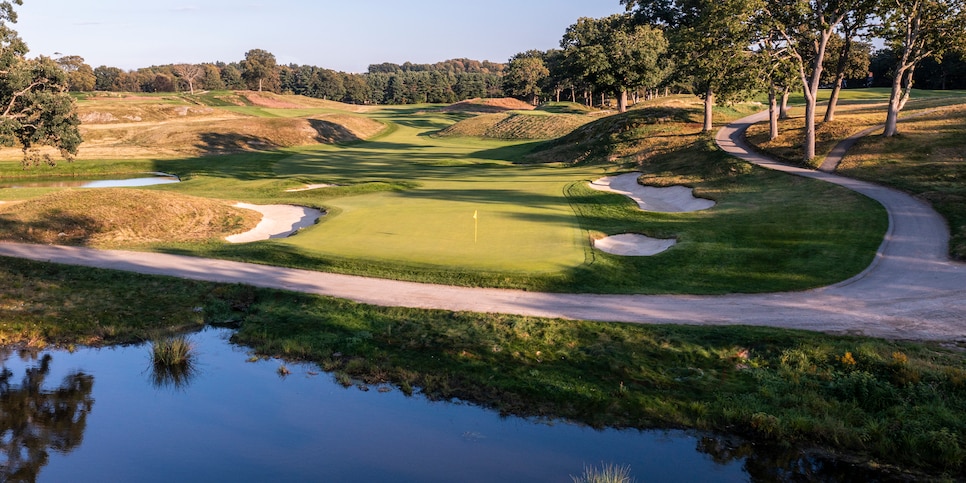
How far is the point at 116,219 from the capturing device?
31.3 metres

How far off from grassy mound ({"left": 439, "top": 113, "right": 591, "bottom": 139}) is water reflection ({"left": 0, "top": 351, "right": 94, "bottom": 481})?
235 feet

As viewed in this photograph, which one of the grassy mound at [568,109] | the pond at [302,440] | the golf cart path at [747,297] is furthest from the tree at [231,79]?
the pond at [302,440]

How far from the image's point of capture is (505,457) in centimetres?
1199

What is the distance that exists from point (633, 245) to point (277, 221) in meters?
18.4

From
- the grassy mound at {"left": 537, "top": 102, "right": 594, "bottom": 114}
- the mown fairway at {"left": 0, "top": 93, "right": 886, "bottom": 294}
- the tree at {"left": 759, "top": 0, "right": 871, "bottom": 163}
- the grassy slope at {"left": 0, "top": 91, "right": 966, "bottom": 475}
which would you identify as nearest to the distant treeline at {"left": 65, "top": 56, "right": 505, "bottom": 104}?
the grassy mound at {"left": 537, "top": 102, "right": 594, "bottom": 114}

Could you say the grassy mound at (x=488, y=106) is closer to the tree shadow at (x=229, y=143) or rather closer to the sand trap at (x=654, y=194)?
the tree shadow at (x=229, y=143)

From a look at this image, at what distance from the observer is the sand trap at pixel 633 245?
2570cm

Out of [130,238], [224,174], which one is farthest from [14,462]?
[224,174]

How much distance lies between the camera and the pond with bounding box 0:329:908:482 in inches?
454

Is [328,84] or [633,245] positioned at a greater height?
[328,84]

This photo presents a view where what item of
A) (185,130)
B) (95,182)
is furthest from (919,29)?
(185,130)

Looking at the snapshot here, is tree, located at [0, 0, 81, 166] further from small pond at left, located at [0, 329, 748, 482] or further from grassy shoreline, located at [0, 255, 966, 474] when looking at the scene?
small pond at left, located at [0, 329, 748, 482]

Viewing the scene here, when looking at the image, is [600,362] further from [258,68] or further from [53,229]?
[258,68]

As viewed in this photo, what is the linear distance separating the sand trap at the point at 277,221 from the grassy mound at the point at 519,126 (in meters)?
51.0
